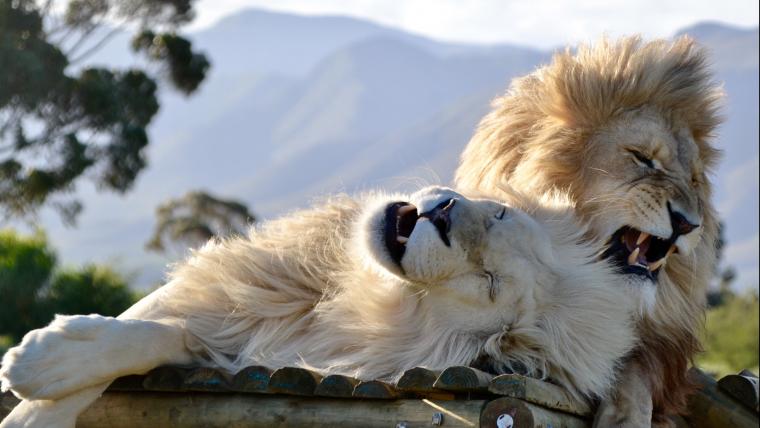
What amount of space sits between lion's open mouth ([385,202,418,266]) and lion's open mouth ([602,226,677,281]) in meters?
0.74

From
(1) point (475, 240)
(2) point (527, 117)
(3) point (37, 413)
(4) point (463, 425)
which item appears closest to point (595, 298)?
(1) point (475, 240)

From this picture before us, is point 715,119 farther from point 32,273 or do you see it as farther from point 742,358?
point 32,273

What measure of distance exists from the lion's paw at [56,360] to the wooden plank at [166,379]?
0.23 m

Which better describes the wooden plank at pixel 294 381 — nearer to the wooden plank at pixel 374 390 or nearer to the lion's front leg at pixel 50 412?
the wooden plank at pixel 374 390

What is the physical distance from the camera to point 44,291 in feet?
45.6

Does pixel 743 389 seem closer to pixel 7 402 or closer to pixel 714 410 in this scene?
pixel 714 410

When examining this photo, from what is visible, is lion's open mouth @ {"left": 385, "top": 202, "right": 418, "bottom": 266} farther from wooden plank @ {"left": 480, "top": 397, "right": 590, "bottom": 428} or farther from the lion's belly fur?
wooden plank @ {"left": 480, "top": 397, "right": 590, "bottom": 428}

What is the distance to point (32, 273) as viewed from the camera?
45.4 ft

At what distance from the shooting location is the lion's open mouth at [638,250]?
385 cm

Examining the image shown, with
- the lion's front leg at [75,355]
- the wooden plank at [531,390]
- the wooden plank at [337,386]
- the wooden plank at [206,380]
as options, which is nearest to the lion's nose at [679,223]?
the wooden plank at [531,390]

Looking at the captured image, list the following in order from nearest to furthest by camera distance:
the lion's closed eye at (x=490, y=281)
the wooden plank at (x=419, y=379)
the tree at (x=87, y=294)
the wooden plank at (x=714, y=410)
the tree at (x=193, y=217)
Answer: the wooden plank at (x=419, y=379) → the lion's closed eye at (x=490, y=281) → the wooden plank at (x=714, y=410) → the tree at (x=87, y=294) → the tree at (x=193, y=217)

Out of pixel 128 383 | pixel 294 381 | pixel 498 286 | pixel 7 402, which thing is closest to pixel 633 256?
pixel 498 286

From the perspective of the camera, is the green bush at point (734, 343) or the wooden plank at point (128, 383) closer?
the wooden plank at point (128, 383)

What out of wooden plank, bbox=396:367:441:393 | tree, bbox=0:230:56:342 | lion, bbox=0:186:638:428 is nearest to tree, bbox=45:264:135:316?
tree, bbox=0:230:56:342
